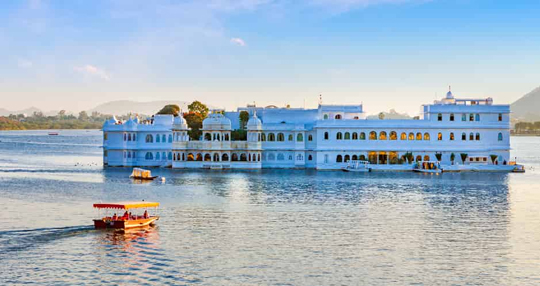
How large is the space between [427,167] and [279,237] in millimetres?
53683

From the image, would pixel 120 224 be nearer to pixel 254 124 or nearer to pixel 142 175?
pixel 142 175

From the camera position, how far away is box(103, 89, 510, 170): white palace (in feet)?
298

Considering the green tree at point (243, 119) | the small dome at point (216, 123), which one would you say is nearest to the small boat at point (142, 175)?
the small dome at point (216, 123)

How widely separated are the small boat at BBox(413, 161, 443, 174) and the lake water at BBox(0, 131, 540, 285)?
1911cm

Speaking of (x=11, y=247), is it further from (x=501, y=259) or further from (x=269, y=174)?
(x=269, y=174)

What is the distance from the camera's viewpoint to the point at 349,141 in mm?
91750

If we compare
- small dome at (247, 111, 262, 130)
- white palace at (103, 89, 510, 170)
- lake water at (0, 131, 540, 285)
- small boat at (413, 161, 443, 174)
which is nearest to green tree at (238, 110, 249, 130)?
white palace at (103, 89, 510, 170)

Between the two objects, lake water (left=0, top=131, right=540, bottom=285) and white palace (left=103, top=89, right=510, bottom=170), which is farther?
white palace (left=103, top=89, right=510, bottom=170)

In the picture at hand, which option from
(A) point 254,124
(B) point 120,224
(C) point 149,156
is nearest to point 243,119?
(A) point 254,124

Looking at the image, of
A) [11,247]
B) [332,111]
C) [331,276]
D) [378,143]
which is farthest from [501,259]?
[332,111]

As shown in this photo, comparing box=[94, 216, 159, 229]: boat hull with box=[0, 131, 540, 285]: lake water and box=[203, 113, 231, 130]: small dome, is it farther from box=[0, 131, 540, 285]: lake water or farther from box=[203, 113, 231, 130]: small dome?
box=[203, 113, 231, 130]: small dome

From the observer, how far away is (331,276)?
99.8 ft

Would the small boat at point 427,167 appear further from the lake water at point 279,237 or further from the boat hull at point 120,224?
the boat hull at point 120,224

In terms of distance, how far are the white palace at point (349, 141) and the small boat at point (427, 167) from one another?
154cm
